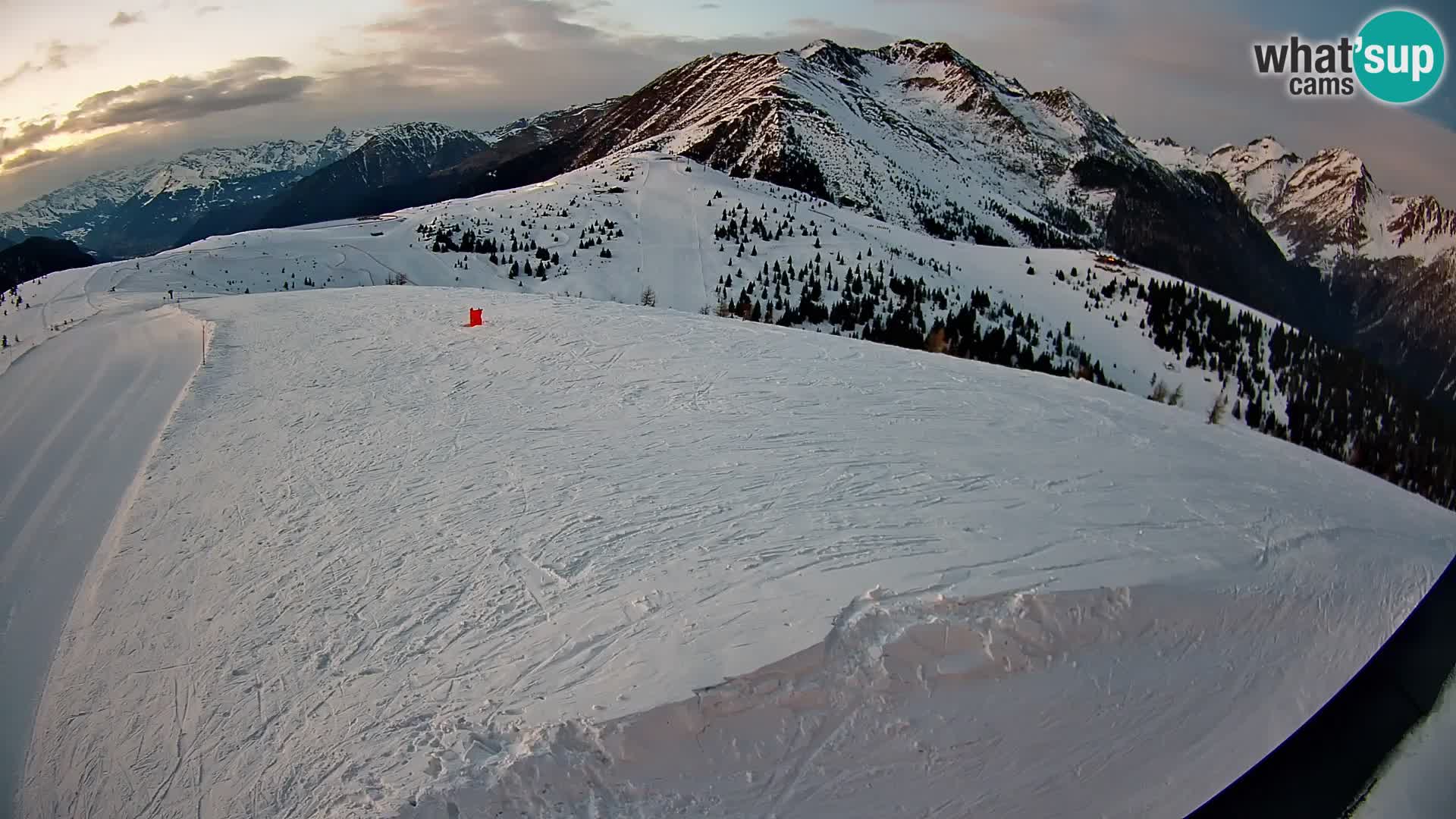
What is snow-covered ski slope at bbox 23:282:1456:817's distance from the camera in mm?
5012

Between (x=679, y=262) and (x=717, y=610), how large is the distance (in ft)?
109

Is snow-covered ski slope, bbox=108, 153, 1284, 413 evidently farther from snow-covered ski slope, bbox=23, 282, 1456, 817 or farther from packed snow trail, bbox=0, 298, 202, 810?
snow-covered ski slope, bbox=23, 282, 1456, 817

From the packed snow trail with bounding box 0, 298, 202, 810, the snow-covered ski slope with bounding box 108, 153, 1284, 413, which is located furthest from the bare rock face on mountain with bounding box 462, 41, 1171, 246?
the packed snow trail with bounding box 0, 298, 202, 810

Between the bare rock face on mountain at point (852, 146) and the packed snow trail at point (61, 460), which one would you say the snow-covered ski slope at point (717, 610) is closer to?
the packed snow trail at point (61, 460)

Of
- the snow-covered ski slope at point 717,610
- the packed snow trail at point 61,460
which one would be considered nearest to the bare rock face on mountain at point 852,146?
the packed snow trail at point 61,460

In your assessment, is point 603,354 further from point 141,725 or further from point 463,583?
point 141,725

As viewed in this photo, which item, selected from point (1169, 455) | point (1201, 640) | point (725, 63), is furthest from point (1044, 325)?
point (725, 63)

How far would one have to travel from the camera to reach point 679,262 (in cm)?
3750

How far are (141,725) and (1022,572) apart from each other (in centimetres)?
736

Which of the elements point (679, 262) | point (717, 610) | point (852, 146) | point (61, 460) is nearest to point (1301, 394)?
point (679, 262)

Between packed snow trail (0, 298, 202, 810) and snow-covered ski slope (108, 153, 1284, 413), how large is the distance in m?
11.0

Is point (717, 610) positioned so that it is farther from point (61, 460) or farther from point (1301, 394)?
point (1301, 394)

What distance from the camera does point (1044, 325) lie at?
4012 cm

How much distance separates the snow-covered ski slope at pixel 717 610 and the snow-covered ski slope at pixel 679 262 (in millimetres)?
21144
